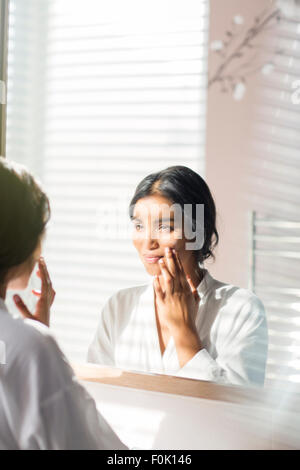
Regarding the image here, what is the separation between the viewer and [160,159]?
1.15 m

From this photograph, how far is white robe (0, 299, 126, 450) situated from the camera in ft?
2.54

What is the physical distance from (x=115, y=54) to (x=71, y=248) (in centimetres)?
48

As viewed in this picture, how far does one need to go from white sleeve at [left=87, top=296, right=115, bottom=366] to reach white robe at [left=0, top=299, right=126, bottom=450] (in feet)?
1.30

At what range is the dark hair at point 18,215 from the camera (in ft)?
2.89

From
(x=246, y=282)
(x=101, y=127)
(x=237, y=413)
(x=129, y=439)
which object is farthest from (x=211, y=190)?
(x=129, y=439)

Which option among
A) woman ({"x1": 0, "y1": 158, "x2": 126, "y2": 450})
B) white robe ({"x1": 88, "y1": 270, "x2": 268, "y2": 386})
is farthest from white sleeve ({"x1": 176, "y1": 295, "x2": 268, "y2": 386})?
woman ({"x1": 0, "y1": 158, "x2": 126, "y2": 450})

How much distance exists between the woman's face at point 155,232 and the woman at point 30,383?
32cm

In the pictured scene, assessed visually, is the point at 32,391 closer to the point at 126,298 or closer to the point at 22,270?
the point at 22,270

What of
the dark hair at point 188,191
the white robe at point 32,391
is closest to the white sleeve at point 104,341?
the dark hair at point 188,191

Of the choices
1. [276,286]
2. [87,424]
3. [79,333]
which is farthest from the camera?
[79,333]

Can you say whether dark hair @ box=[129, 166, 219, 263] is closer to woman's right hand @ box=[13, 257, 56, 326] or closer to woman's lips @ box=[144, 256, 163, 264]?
woman's lips @ box=[144, 256, 163, 264]

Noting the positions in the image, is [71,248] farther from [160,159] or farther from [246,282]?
[246,282]

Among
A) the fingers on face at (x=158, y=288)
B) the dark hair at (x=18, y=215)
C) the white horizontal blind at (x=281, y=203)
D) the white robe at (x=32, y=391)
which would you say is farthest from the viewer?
the fingers on face at (x=158, y=288)

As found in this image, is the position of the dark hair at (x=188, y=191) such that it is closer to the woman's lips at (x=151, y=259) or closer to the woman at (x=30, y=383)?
the woman's lips at (x=151, y=259)
